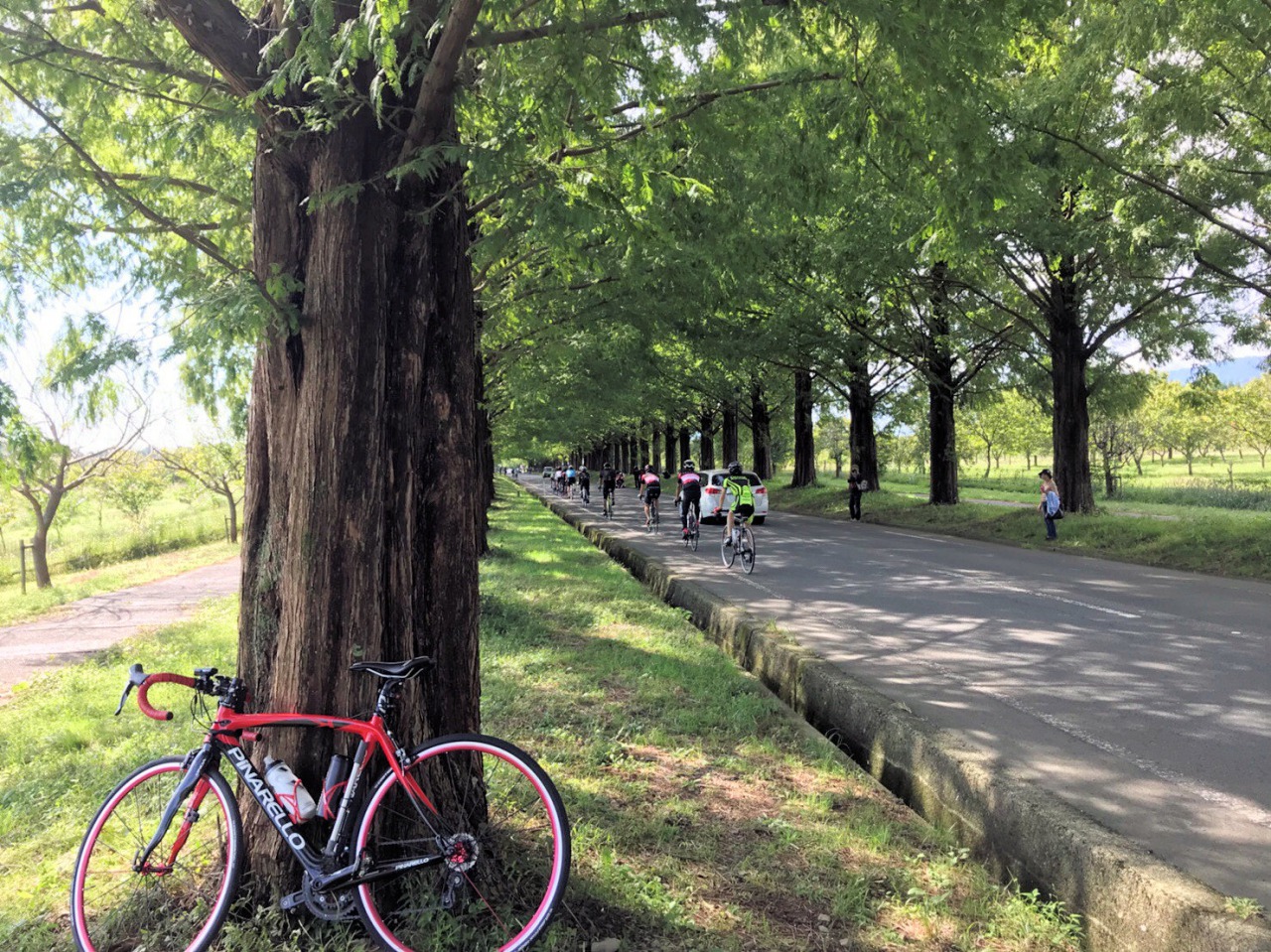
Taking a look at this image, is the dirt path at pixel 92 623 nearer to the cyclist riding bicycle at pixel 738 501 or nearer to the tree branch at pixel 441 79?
the tree branch at pixel 441 79

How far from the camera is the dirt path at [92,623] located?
9.43 m

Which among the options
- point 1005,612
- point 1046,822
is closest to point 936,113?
point 1046,822

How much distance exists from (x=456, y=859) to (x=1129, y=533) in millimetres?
16288

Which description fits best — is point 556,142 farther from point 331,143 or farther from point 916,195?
point 916,195

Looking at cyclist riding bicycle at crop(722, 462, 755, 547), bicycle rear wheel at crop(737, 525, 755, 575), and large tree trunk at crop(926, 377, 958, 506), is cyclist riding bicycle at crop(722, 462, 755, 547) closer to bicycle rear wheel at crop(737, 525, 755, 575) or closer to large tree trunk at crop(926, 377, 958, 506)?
bicycle rear wheel at crop(737, 525, 755, 575)

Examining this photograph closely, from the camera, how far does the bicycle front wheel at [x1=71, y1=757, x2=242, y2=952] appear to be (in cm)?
304

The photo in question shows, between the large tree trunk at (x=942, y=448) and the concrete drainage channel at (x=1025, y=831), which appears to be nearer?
the concrete drainage channel at (x=1025, y=831)

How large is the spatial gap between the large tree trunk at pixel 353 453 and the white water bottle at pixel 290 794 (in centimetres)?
19

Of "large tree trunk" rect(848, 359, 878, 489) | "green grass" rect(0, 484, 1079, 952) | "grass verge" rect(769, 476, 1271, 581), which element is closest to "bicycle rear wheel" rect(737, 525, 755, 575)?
"green grass" rect(0, 484, 1079, 952)

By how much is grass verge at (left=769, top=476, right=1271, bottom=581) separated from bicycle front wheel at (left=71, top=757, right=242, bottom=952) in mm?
14181

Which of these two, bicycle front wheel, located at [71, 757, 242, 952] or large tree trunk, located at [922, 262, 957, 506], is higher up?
large tree trunk, located at [922, 262, 957, 506]

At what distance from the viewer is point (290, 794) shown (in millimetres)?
3047

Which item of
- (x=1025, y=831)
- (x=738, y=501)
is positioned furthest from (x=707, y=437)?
(x=1025, y=831)


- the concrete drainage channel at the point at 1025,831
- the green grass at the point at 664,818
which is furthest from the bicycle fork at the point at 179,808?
the concrete drainage channel at the point at 1025,831
